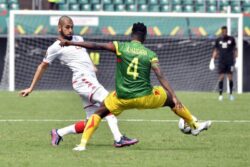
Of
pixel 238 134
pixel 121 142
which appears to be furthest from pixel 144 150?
pixel 238 134

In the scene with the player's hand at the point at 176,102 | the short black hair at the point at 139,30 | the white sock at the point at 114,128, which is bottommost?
the white sock at the point at 114,128

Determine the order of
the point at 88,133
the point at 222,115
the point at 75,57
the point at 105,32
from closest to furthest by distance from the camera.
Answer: the point at 88,133 < the point at 75,57 < the point at 222,115 < the point at 105,32

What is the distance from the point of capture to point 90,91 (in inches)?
516

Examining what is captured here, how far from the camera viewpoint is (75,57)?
13312mm

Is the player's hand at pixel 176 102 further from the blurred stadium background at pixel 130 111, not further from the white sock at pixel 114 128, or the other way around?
the white sock at pixel 114 128

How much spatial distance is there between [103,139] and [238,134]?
2478mm

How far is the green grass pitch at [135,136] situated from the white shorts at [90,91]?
0.60 meters

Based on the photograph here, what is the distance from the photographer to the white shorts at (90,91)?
42.8ft

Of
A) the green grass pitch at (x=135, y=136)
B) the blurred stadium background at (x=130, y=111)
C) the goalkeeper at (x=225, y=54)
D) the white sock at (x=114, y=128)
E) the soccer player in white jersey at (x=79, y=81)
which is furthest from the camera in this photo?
the goalkeeper at (x=225, y=54)

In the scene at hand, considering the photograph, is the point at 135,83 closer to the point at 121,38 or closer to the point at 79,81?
the point at 79,81

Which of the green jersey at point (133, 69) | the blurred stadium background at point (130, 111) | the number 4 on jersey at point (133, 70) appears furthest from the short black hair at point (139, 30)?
the blurred stadium background at point (130, 111)

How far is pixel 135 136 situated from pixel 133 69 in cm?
276

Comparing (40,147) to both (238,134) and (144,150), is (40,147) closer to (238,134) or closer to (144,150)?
(144,150)

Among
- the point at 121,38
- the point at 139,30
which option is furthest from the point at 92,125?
the point at 121,38
